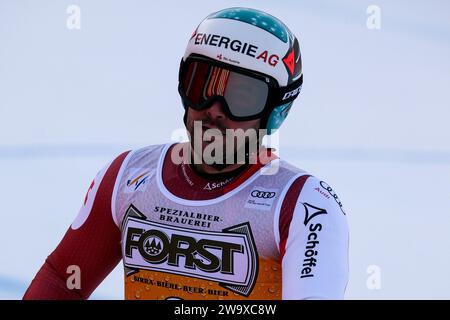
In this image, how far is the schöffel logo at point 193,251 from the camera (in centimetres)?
340

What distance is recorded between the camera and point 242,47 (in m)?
3.54

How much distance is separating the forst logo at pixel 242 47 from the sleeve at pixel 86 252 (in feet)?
1.96

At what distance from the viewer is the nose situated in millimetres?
3488

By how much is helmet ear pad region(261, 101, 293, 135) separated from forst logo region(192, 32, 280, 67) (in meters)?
0.18

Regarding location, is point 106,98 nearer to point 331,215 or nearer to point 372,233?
point 372,233

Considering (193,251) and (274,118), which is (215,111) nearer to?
(274,118)

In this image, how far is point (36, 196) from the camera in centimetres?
699

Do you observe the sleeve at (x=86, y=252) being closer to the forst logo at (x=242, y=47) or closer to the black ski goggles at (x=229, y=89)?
the black ski goggles at (x=229, y=89)

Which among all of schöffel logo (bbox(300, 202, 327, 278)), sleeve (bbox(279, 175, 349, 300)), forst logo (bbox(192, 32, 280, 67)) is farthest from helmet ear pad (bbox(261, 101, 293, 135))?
schöffel logo (bbox(300, 202, 327, 278))

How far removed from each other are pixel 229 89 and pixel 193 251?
56cm

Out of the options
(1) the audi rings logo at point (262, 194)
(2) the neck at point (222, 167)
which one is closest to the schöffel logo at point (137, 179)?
(2) the neck at point (222, 167)

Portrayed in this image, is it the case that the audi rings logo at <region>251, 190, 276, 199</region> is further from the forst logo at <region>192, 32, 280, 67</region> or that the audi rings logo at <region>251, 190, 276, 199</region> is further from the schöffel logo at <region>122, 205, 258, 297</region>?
the forst logo at <region>192, 32, 280, 67</region>

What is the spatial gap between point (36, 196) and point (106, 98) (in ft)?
3.41

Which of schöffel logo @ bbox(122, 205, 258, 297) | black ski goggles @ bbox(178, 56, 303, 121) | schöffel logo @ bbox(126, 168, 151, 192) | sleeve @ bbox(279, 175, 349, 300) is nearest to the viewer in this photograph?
sleeve @ bbox(279, 175, 349, 300)
